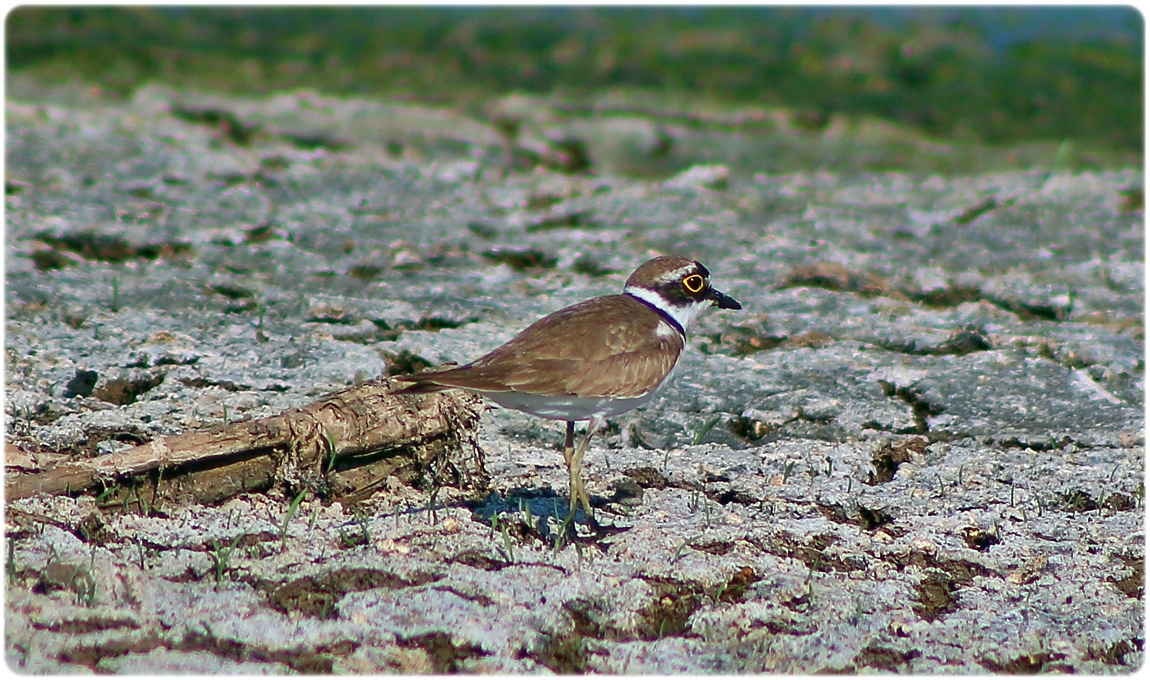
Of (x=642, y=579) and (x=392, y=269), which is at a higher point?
(x=392, y=269)

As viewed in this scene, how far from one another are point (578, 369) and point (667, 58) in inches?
348

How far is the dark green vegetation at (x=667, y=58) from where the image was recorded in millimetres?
11336

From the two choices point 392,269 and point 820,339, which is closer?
point 820,339

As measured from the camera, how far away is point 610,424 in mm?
5051

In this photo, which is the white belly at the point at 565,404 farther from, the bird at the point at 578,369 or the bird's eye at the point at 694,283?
the bird's eye at the point at 694,283

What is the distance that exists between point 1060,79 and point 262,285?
8.84 metres

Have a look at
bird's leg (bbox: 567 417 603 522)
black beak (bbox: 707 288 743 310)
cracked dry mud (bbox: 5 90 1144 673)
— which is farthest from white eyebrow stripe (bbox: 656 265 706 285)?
bird's leg (bbox: 567 417 603 522)

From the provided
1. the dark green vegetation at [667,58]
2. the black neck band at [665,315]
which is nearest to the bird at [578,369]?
the black neck band at [665,315]

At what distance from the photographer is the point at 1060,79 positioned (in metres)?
11.9

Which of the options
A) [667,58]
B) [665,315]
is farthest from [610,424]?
[667,58]

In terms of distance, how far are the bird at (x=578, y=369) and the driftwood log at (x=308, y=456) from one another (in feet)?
0.72

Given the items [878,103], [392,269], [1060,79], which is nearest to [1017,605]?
[392,269]

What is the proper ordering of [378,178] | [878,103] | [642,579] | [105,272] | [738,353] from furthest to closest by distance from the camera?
1. [878,103]
2. [378,178]
3. [105,272]
4. [738,353]
5. [642,579]

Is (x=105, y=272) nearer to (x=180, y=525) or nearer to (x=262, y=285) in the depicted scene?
(x=262, y=285)
